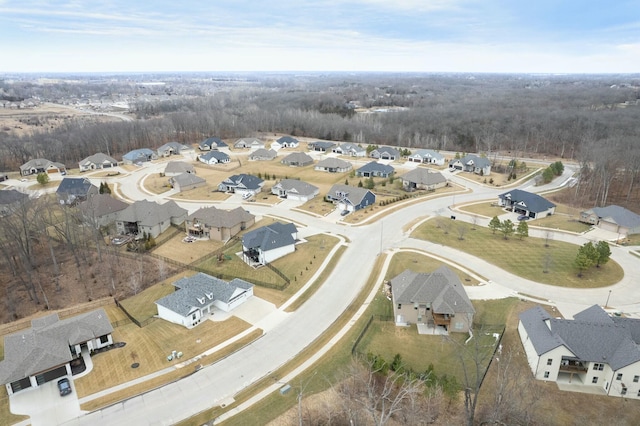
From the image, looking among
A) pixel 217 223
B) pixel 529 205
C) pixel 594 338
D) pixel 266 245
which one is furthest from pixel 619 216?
pixel 217 223

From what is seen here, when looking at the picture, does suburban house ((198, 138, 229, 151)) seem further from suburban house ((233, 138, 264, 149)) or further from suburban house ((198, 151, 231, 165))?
suburban house ((198, 151, 231, 165))

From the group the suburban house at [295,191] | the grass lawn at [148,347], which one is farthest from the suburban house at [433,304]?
the suburban house at [295,191]

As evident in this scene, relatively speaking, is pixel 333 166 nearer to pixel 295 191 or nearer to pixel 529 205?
pixel 295 191

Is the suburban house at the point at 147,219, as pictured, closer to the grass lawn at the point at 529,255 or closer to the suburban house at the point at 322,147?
the grass lawn at the point at 529,255

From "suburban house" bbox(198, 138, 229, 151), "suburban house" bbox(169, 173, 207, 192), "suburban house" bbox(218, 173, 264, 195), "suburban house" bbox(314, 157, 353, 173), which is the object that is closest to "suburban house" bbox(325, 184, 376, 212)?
"suburban house" bbox(218, 173, 264, 195)

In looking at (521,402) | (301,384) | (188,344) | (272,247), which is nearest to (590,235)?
(521,402)

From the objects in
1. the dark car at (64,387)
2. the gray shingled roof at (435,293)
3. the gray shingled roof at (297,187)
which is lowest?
the dark car at (64,387)
